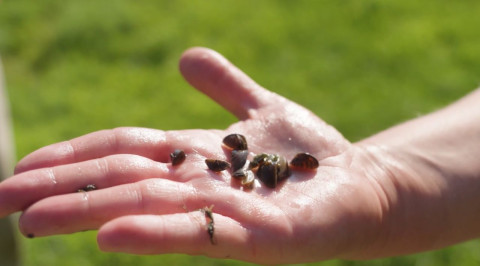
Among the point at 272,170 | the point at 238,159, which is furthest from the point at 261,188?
the point at 238,159

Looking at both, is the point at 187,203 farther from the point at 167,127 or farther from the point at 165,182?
the point at 167,127

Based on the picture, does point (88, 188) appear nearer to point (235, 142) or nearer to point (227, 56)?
point (235, 142)

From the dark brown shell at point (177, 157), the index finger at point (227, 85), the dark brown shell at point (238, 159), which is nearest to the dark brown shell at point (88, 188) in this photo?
the dark brown shell at point (177, 157)

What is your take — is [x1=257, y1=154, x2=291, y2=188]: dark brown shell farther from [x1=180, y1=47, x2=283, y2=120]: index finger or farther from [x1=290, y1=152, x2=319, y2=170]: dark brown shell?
[x1=180, y1=47, x2=283, y2=120]: index finger

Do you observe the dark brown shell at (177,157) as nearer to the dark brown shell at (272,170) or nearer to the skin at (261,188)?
the skin at (261,188)

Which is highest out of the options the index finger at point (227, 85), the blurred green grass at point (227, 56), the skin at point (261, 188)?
the blurred green grass at point (227, 56)

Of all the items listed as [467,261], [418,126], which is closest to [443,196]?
[418,126]
